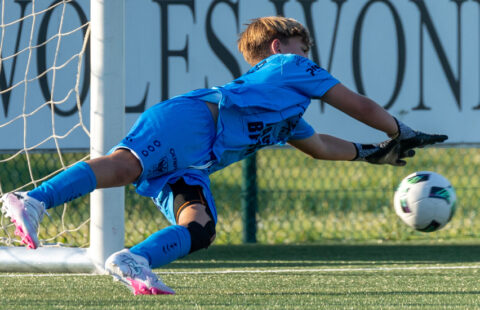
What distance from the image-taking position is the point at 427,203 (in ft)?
13.8

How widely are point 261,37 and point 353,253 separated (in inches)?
87.4

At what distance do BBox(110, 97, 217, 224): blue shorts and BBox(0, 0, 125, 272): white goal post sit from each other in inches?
35.9

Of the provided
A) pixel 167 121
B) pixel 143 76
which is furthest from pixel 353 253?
pixel 167 121

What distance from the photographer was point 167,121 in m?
3.34

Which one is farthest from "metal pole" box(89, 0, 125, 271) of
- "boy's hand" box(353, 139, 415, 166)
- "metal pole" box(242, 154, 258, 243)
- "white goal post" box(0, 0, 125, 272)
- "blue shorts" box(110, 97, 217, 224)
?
"metal pole" box(242, 154, 258, 243)

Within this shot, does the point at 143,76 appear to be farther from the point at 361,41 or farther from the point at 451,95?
the point at 451,95

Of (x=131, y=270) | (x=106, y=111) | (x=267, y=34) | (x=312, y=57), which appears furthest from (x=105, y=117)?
(x=312, y=57)

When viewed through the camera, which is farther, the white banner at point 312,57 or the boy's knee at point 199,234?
the white banner at point 312,57

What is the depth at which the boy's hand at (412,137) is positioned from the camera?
3.86 m

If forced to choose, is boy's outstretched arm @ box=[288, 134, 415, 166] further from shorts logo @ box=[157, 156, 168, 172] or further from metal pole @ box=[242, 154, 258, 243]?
metal pole @ box=[242, 154, 258, 243]

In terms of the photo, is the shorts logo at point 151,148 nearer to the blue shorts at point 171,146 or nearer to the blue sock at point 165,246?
the blue shorts at point 171,146

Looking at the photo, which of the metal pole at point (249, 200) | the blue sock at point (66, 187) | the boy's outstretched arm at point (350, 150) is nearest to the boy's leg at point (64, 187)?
the blue sock at point (66, 187)

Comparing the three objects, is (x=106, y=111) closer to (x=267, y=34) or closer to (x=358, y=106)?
(x=267, y=34)

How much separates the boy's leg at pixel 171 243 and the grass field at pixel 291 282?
0.23m
